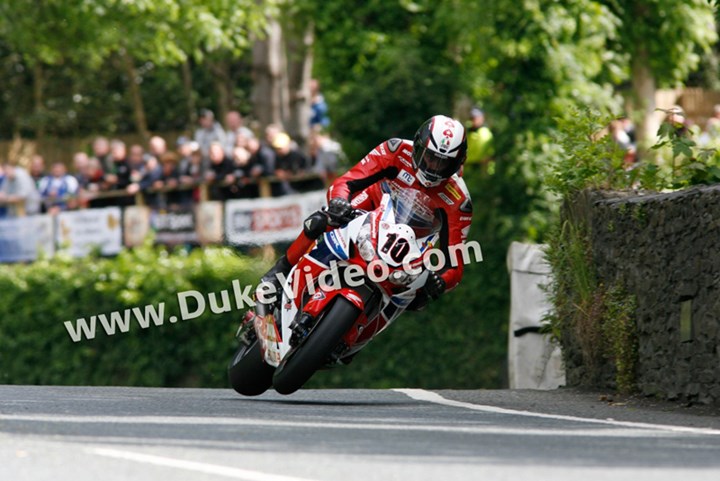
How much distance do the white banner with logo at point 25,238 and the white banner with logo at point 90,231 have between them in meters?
0.26

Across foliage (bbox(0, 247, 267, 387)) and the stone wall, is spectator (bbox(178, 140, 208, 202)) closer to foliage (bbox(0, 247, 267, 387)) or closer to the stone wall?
foliage (bbox(0, 247, 267, 387))

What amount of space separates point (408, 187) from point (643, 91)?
13.3 m

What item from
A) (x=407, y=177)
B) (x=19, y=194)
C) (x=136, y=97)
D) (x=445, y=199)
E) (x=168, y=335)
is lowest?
(x=168, y=335)

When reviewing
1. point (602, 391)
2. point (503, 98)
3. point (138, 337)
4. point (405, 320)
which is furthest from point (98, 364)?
point (602, 391)

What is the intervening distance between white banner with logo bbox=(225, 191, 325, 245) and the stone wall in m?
7.53

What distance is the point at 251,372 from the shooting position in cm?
1084

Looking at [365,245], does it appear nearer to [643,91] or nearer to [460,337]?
[460,337]

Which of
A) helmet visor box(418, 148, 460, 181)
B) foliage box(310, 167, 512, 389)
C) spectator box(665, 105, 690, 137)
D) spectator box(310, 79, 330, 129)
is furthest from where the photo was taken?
spectator box(310, 79, 330, 129)

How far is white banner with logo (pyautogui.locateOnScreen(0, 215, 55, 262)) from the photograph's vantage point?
21.1m

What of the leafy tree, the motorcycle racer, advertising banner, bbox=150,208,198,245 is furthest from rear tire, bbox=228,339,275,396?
the leafy tree

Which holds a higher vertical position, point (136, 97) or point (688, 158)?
point (136, 97)

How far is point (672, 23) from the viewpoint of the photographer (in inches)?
829

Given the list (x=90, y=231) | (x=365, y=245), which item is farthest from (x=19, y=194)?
(x=365, y=245)

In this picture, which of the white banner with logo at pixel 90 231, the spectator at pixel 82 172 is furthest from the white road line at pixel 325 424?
the spectator at pixel 82 172
